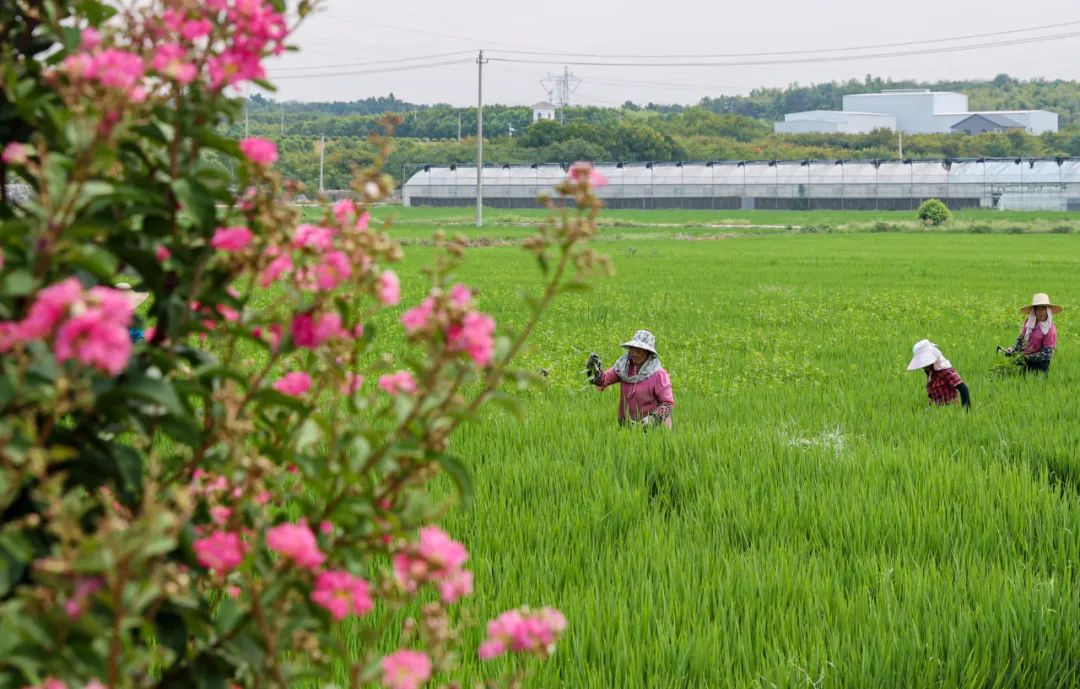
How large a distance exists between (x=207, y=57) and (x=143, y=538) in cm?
65

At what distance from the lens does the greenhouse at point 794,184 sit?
53312 mm

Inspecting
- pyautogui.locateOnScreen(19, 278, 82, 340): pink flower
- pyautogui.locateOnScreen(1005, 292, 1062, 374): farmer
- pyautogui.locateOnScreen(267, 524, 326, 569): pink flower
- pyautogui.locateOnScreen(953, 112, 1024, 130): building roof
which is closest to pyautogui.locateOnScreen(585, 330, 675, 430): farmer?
pyautogui.locateOnScreen(1005, 292, 1062, 374): farmer

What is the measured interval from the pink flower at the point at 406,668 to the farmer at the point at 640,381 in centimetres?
431

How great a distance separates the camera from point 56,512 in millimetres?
867

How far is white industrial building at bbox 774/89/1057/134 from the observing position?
371 feet

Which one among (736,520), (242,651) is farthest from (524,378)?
(736,520)

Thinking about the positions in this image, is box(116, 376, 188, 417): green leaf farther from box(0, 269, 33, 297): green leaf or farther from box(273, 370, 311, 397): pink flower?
box(273, 370, 311, 397): pink flower

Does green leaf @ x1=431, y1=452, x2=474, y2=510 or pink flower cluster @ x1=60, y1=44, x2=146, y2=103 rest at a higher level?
Answer: pink flower cluster @ x1=60, y1=44, x2=146, y2=103

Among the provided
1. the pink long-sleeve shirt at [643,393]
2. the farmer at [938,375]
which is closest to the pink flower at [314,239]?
the pink long-sleeve shirt at [643,393]

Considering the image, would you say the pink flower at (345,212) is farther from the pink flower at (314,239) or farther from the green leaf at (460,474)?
the green leaf at (460,474)

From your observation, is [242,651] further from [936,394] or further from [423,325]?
[936,394]

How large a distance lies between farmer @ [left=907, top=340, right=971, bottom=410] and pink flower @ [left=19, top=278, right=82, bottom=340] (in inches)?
234

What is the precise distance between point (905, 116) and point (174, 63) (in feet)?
440

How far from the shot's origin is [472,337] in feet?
3.70
